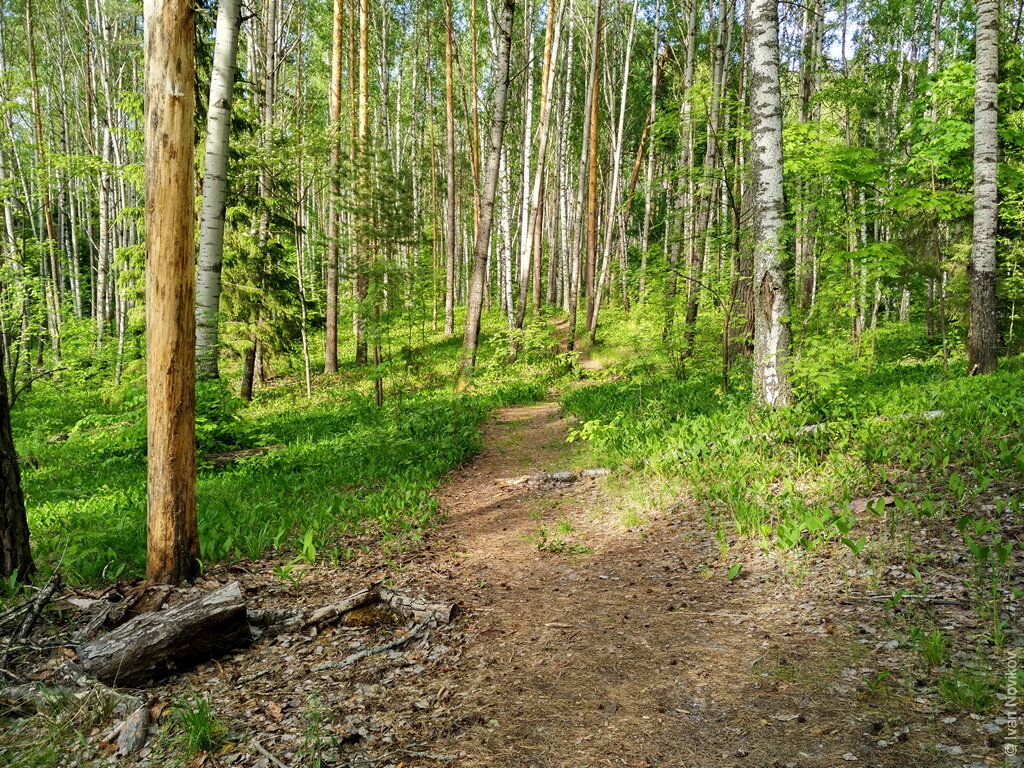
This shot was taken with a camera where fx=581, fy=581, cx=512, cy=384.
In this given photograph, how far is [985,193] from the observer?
7719 mm

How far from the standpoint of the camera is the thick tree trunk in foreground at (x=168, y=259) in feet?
12.6

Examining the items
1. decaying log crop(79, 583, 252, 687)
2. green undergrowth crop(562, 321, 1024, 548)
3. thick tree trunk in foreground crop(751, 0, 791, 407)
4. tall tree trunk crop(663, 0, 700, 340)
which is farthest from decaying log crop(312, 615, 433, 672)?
tall tree trunk crop(663, 0, 700, 340)

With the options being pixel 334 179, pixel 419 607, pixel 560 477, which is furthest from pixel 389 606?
pixel 334 179

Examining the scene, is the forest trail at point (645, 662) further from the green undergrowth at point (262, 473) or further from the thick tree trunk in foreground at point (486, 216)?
the thick tree trunk in foreground at point (486, 216)

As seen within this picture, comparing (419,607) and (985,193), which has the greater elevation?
(985,193)

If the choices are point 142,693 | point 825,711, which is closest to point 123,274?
point 142,693

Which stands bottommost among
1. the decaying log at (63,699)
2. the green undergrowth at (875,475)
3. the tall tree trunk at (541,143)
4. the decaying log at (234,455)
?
the decaying log at (63,699)

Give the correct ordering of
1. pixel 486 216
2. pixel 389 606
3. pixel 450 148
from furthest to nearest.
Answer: pixel 450 148 < pixel 486 216 < pixel 389 606

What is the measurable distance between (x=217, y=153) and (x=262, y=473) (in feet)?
13.7

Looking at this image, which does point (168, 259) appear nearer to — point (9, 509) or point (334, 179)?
point (9, 509)

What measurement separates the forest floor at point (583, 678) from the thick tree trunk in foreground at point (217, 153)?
448 cm

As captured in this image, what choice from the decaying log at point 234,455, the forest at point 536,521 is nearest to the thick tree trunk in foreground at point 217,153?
the forest at point 536,521

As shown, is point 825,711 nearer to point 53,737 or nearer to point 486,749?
point 486,749

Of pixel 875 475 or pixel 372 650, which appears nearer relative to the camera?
pixel 372 650
